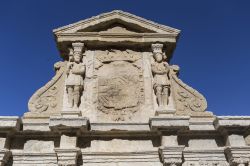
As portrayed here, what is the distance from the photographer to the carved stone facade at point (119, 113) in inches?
232

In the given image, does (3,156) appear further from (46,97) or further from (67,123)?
(46,97)

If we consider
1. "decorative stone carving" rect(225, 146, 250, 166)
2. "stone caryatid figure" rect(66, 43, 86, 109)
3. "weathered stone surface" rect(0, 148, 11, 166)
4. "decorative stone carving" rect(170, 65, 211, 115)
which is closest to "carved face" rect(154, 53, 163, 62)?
"decorative stone carving" rect(170, 65, 211, 115)

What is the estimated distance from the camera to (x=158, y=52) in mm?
7246

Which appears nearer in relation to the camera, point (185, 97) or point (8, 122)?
point (8, 122)

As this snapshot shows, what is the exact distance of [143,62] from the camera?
7.30 meters

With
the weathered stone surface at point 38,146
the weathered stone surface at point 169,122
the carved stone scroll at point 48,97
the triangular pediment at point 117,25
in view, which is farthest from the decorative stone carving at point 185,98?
the weathered stone surface at point 38,146

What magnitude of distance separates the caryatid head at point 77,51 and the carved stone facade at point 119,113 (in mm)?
22

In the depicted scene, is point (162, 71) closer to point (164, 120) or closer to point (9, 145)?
point (164, 120)

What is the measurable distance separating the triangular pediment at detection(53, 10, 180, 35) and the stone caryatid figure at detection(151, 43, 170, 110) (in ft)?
1.59

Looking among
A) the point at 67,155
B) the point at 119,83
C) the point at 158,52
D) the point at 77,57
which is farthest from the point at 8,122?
the point at 158,52

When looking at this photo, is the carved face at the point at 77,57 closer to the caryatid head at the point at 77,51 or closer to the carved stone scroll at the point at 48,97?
the caryatid head at the point at 77,51

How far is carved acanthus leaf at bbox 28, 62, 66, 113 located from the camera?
6.55m

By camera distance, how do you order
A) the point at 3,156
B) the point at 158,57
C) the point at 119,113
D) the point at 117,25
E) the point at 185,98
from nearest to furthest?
the point at 3,156
the point at 119,113
the point at 185,98
the point at 158,57
the point at 117,25

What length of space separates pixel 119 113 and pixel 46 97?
1.55 m
